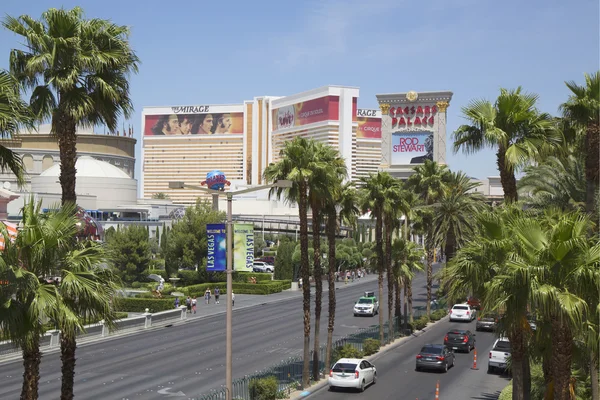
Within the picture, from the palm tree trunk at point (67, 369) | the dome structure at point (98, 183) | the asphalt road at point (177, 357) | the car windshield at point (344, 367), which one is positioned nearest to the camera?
the palm tree trunk at point (67, 369)

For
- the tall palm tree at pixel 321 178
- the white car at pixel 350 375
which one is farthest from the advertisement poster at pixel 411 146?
the white car at pixel 350 375

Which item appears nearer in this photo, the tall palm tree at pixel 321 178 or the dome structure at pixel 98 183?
the tall palm tree at pixel 321 178

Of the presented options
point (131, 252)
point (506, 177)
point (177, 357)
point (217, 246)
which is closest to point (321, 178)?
point (217, 246)

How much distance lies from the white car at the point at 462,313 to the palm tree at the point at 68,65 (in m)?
44.8

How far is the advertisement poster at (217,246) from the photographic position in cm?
2478

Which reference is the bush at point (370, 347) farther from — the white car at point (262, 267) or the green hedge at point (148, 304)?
the white car at point (262, 267)

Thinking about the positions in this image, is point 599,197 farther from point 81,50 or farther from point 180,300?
point 180,300

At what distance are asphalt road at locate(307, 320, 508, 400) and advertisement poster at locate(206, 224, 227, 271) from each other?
9.70 metres

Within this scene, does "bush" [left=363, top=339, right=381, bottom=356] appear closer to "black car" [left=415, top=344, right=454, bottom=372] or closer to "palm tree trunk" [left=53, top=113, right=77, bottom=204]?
"black car" [left=415, top=344, right=454, bottom=372]

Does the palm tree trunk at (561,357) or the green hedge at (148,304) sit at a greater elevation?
the palm tree trunk at (561,357)

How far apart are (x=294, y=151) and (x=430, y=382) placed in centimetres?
1227

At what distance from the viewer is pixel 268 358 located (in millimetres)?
43688

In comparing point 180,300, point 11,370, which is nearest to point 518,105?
point 11,370

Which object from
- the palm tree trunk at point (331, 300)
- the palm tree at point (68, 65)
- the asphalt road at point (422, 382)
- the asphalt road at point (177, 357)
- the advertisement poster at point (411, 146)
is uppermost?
the advertisement poster at point (411, 146)
